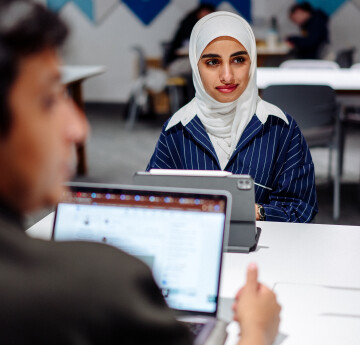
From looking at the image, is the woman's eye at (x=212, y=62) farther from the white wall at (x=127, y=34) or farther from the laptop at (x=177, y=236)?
the white wall at (x=127, y=34)

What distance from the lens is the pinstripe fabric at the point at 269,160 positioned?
184 cm

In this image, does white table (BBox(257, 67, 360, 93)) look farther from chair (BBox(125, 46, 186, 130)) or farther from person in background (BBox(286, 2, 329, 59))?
person in background (BBox(286, 2, 329, 59))

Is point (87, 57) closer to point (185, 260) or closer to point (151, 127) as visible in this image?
Answer: point (151, 127)

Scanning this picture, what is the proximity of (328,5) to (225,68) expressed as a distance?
6.19 m

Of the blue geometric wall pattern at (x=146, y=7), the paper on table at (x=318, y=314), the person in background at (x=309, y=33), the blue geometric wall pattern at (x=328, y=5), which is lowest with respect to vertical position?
the paper on table at (x=318, y=314)

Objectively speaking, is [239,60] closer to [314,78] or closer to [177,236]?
[177,236]

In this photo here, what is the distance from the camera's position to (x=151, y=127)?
21.4 ft

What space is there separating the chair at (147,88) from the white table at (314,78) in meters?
2.42

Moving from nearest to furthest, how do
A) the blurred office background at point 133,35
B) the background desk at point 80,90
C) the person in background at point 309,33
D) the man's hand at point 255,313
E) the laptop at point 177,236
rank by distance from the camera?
the man's hand at point 255,313
the laptop at point 177,236
the background desk at point 80,90
the person in background at point 309,33
the blurred office background at point 133,35

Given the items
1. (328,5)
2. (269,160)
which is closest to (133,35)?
(328,5)

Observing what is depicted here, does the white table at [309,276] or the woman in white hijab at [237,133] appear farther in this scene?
the woman in white hijab at [237,133]

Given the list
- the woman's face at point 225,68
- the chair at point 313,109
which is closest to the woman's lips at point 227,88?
the woman's face at point 225,68

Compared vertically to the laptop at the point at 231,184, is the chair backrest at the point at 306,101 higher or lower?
higher

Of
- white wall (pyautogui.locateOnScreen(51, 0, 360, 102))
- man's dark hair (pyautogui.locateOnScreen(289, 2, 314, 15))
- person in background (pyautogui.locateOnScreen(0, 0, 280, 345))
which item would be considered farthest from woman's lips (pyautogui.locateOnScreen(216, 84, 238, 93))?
white wall (pyautogui.locateOnScreen(51, 0, 360, 102))
